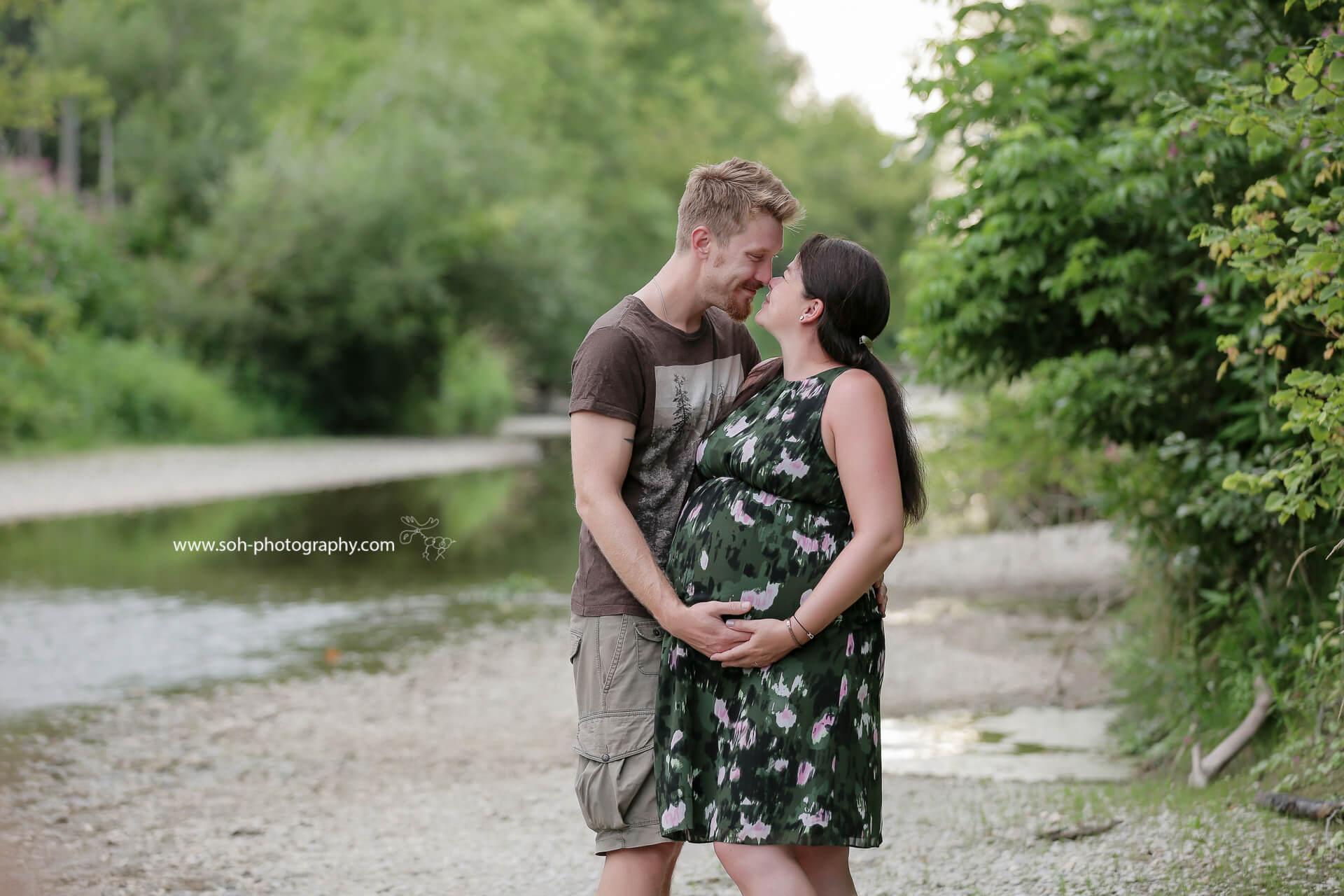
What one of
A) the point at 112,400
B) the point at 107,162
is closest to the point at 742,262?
the point at 112,400

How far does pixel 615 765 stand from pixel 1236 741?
3.66m

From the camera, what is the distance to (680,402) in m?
3.36

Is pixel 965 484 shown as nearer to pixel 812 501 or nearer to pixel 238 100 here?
pixel 812 501

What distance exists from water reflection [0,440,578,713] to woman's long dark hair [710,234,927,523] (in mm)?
6903

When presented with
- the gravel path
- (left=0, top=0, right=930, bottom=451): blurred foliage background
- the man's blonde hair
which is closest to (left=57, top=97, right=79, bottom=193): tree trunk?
(left=0, top=0, right=930, bottom=451): blurred foliage background

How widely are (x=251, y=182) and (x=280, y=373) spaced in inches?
165

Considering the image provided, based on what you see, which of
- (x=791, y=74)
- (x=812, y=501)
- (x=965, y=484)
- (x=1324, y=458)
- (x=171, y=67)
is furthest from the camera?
(x=791, y=74)

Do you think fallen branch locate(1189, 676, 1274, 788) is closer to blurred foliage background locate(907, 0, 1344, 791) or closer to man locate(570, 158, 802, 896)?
blurred foliage background locate(907, 0, 1344, 791)

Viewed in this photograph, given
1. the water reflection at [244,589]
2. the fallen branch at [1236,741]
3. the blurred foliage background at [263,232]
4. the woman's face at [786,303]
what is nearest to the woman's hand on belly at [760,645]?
the woman's face at [786,303]

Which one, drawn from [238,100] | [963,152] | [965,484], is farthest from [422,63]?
[963,152]

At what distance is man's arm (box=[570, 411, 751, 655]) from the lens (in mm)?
3096

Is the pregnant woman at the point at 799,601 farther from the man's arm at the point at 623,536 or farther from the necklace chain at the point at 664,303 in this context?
the necklace chain at the point at 664,303

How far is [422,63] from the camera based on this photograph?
1372 inches

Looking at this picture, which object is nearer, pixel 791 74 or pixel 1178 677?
pixel 1178 677
